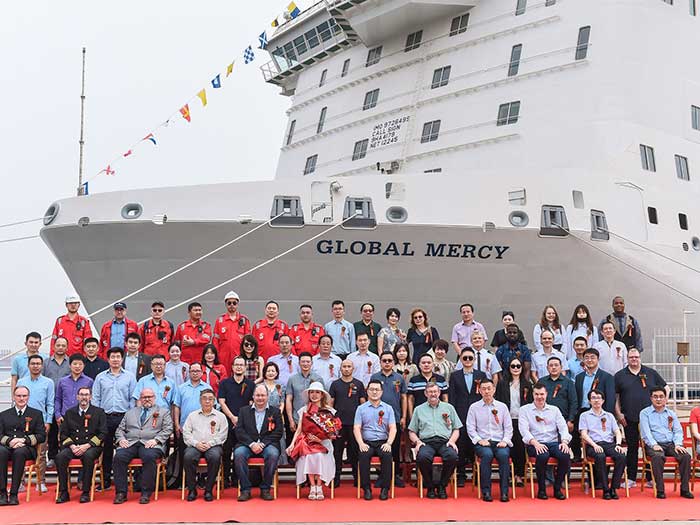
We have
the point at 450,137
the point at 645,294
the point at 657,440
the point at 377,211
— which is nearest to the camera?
the point at 657,440

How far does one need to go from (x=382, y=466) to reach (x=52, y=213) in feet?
28.0

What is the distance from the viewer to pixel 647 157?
15227 millimetres

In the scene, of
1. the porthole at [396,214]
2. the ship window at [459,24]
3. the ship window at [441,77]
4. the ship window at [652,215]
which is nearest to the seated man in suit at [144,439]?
the porthole at [396,214]

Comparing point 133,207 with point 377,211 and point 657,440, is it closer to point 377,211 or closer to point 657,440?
point 377,211

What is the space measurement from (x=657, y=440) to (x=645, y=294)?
619cm

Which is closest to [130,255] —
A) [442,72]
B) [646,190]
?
[442,72]

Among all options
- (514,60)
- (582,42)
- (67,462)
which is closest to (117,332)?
(67,462)

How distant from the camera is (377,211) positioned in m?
13.1

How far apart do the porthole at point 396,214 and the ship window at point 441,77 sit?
5440 millimetres

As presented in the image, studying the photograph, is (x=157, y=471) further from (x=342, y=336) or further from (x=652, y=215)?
(x=652, y=215)

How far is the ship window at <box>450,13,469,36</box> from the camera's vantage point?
693 inches

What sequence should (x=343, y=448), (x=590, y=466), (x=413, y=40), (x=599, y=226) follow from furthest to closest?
(x=413, y=40), (x=599, y=226), (x=343, y=448), (x=590, y=466)

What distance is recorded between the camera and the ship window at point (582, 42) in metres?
15.5

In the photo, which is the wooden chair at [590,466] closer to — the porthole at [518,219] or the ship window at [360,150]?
the porthole at [518,219]
